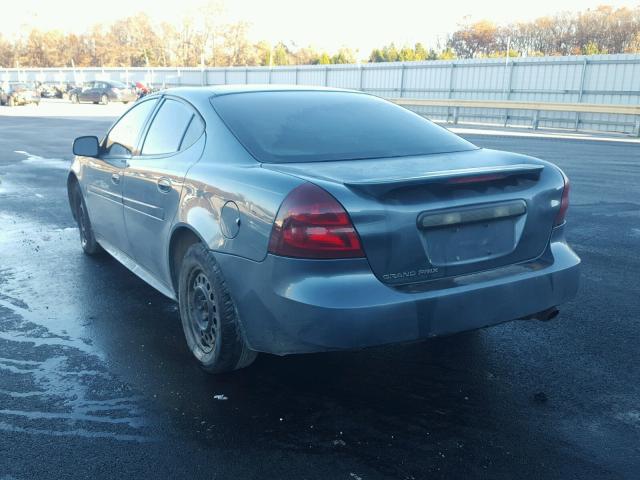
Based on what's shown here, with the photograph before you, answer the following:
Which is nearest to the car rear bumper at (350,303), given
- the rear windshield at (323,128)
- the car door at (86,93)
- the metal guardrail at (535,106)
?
the rear windshield at (323,128)

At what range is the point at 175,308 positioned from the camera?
185 inches

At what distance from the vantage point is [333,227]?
9.23ft

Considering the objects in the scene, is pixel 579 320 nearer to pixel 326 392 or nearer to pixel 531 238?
pixel 531 238

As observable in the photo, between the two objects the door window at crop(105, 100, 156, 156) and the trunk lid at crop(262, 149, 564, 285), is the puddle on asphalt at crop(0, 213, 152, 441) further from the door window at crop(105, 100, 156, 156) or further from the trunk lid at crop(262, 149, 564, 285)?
the trunk lid at crop(262, 149, 564, 285)

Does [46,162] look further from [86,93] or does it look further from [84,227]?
[86,93]

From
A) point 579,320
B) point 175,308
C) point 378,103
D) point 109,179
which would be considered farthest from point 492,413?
point 109,179

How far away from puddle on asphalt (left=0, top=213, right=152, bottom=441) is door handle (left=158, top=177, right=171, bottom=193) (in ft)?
3.48

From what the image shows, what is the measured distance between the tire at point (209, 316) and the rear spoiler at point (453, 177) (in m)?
0.91

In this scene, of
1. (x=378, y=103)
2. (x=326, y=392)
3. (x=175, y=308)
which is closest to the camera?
(x=326, y=392)

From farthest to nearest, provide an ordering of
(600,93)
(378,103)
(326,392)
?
(600,93), (378,103), (326,392)

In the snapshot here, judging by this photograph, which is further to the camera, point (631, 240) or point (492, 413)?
point (631, 240)

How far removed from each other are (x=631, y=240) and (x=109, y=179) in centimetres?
518

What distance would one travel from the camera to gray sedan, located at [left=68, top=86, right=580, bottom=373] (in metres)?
2.83

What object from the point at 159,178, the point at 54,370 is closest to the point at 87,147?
the point at 159,178
